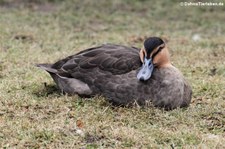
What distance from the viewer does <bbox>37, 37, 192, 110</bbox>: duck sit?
6.28 m

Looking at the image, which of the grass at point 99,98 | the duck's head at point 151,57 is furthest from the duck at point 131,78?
the grass at point 99,98

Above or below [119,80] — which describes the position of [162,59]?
above

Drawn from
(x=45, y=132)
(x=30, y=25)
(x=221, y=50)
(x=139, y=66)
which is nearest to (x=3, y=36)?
(x=30, y=25)

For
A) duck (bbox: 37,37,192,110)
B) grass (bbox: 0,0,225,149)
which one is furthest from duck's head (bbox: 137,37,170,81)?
grass (bbox: 0,0,225,149)

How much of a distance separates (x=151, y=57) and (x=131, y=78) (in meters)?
0.30

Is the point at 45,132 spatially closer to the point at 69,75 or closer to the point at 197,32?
the point at 69,75

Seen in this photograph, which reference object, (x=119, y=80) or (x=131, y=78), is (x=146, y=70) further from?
(x=119, y=80)

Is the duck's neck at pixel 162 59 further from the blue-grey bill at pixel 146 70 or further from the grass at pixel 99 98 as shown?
the grass at pixel 99 98

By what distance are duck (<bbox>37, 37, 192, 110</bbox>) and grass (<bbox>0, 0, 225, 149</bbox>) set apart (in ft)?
0.43

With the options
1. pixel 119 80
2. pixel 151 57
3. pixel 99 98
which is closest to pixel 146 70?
pixel 151 57

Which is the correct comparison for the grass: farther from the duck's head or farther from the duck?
the duck's head

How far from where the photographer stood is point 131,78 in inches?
250

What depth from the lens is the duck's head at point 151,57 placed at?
20.6 feet

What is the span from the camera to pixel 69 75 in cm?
688
